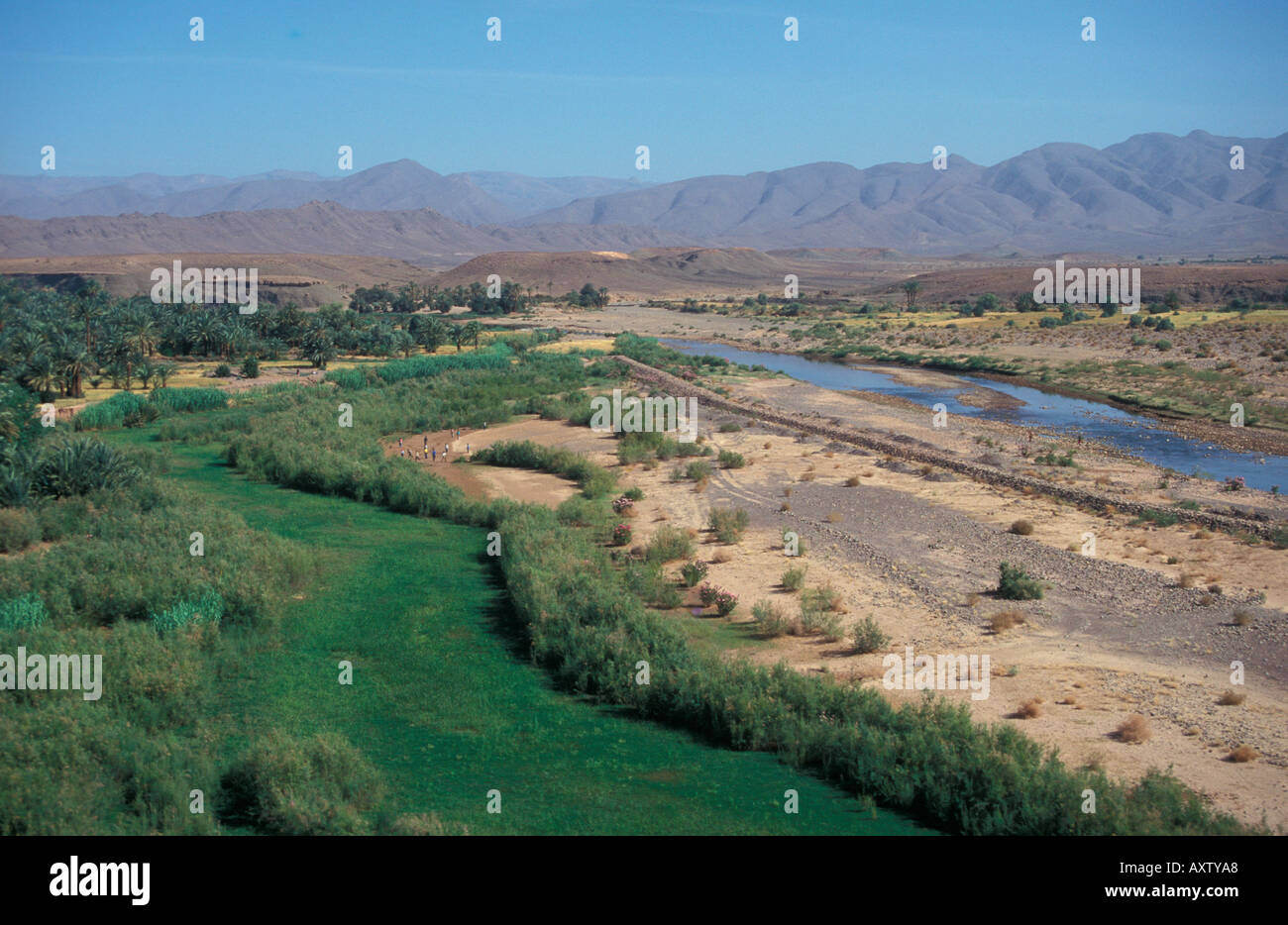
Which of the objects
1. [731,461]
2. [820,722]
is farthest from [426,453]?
[820,722]

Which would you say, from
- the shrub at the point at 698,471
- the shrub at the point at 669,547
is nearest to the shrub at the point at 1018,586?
the shrub at the point at 669,547

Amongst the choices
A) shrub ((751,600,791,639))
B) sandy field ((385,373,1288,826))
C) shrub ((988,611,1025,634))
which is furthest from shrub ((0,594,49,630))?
shrub ((988,611,1025,634))

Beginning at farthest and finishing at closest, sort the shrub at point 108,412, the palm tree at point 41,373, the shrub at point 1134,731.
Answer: the palm tree at point 41,373
the shrub at point 108,412
the shrub at point 1134,731

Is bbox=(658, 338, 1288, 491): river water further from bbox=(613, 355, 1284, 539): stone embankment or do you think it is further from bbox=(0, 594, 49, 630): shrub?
bbox=(0, 594, 49, 630): shrub

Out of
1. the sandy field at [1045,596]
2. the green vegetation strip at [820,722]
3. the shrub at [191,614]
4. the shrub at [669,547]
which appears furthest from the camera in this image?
the shrub at [669,547]

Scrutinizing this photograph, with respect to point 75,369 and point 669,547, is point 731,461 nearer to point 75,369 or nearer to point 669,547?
point 669,547

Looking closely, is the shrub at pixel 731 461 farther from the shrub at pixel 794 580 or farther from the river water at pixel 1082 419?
the river water at pixel 1082 419
